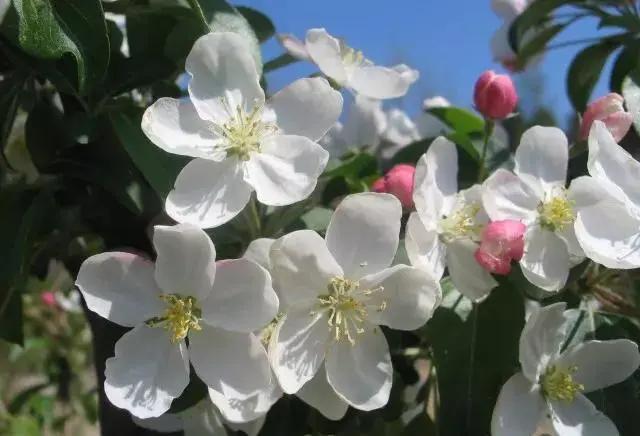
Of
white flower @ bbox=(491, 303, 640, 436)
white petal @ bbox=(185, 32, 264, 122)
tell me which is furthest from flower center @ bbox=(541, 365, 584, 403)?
white petal @ bbox=(185, 32, 264, 122)

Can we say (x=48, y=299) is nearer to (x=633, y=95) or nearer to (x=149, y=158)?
(x=149, y=158)

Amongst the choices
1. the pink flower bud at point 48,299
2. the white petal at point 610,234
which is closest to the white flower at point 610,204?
the white petal at point 610,234

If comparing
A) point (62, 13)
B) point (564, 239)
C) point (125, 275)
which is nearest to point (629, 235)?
point (564, 239)

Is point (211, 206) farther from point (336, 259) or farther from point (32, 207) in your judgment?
point (32, 207)

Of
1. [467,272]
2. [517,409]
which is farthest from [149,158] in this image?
[517,409]

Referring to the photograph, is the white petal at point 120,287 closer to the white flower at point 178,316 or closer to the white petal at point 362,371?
the white flower at point 178,316
